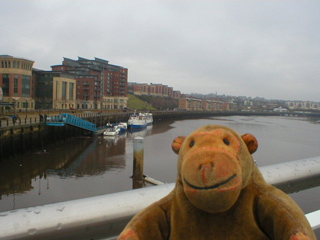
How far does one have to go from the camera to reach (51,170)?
13.8m

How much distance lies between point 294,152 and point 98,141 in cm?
1612

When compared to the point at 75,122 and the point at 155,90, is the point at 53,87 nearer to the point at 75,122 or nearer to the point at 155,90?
the point at 75,122

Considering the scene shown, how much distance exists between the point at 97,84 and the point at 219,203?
59158mm

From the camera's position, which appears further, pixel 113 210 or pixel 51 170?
pixel 51 170

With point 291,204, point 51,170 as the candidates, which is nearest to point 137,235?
point 291,204

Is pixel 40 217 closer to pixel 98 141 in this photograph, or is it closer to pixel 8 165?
pixel 8 165

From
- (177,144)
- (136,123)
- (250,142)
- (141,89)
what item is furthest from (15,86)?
(141,89)

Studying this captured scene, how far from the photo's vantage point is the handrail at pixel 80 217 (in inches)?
53.2

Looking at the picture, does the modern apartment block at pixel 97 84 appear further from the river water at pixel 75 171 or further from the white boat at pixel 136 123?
the river water at pixel 75 171

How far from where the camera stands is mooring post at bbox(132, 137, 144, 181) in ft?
27.7

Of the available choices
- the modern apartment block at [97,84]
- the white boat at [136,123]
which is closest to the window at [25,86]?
the white boat at [136,123]

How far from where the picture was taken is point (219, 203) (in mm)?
983

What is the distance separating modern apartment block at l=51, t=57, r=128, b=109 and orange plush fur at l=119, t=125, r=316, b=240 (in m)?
51.7

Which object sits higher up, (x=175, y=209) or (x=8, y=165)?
(x=175, y=209)
